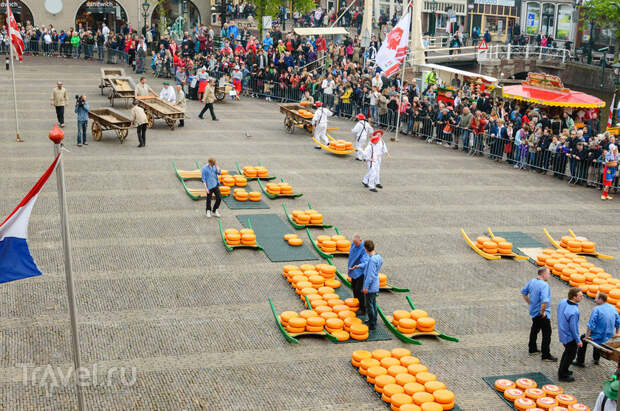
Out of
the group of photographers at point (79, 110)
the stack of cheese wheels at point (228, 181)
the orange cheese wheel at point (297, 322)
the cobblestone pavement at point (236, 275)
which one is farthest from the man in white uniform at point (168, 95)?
the orange cheese wheel at point (297, 322)

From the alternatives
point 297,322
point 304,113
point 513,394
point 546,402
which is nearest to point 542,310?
point 513,394

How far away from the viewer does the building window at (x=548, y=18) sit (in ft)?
225

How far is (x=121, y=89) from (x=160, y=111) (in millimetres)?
4477

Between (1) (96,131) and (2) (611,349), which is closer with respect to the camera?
(2) (611,349)

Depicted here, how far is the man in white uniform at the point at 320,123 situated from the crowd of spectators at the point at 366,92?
4.09 metres

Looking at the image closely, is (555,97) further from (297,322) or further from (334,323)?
(297,322)

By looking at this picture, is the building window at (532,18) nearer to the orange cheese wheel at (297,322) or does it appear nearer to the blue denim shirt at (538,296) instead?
the blue denim shirt at (538,296)

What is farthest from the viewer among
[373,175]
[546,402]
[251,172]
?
[251,172]

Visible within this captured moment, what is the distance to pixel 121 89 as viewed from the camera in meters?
33.3

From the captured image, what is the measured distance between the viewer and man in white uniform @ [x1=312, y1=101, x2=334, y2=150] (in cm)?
2784

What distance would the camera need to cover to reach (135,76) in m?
41.5

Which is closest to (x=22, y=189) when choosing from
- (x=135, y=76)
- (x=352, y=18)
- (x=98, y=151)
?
(x=98, y=151)

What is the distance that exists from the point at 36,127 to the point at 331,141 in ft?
37.9

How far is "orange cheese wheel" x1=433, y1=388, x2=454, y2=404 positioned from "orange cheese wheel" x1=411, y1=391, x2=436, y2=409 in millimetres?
80
